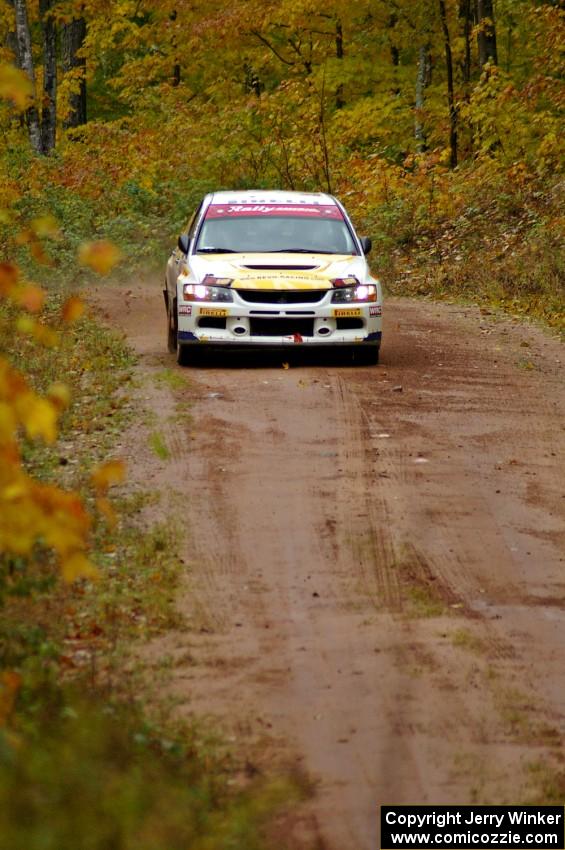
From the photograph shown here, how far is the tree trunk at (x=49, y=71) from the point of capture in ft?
108

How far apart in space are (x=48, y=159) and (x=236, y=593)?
2598cm

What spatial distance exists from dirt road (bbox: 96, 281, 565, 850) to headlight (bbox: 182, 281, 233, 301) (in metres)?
0.73

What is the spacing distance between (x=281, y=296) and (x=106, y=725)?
9125 mm

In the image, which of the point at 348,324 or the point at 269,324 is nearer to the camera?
the point at 269,324

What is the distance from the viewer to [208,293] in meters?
14.1

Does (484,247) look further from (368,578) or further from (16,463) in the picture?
(16,463)

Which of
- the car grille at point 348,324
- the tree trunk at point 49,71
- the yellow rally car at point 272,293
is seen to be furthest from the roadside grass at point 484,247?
the tree trunk at point 49,71

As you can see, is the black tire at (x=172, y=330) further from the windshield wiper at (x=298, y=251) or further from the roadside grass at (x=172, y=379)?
the windshield wiper at (x=298, y=251)

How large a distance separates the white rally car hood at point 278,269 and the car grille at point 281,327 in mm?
331

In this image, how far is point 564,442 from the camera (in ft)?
37.7

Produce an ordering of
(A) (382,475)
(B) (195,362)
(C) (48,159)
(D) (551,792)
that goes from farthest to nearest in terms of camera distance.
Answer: (C) (48,159) → (B) (195,362) → (A) (382,475) → (D) (551,792)

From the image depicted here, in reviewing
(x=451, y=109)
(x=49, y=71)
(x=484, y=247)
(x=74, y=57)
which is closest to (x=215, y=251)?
(x=484, y=247)

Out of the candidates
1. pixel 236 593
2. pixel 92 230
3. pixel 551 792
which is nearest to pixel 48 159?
pixel 92 230

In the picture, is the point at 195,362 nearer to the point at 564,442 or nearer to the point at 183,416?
the point at 183,416
